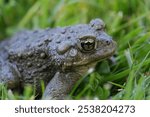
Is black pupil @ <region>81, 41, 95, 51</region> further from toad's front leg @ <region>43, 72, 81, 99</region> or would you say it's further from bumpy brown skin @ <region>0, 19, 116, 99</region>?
toad's front leg @ <region>43, 72, 81, 99</region>

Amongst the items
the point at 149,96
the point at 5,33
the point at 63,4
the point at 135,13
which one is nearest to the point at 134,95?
the point at 149,96

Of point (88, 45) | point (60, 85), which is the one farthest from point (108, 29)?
point (60, 85)

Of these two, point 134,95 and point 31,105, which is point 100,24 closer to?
point 134,95

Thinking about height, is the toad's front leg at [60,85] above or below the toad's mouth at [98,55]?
below

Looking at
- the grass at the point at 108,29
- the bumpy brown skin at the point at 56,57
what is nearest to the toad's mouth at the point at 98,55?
the bumpy brown skin at the point at 56,57

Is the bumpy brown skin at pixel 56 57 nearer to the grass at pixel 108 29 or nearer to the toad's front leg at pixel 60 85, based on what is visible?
the toad's front leg at pixel 60 85

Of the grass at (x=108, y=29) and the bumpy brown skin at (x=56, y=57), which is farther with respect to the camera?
the bumpy brown skin at (x=56, y=57)

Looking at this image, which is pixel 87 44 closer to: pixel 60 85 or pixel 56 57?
pixel 56 57
